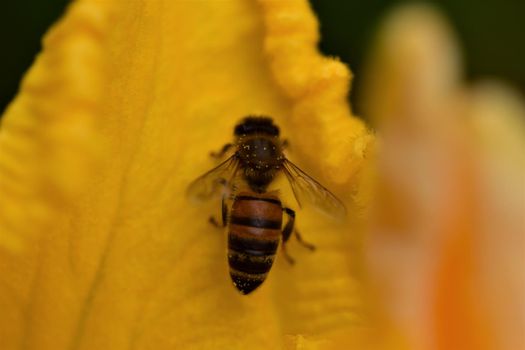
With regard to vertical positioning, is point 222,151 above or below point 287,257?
above

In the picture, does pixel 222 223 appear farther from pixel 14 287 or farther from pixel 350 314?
pixel 14 287

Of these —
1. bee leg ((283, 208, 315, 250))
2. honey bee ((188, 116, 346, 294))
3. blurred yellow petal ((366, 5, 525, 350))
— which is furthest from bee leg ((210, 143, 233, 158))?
blurred yellow petal ((366, 5, 525, 350))

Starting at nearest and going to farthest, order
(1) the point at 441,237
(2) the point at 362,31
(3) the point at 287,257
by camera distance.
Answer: (1) the point at 441,237
(3) the point at 287,257
(2) the point at 362,31

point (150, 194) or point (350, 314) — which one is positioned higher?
point (150, 194)

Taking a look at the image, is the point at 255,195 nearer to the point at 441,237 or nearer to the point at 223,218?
the point at 223,218

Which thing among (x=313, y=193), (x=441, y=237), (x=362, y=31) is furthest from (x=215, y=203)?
(x=362, y=31)

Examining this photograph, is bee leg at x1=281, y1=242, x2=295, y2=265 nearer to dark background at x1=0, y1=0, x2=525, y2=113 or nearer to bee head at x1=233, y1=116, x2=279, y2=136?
bee head at x1=233, y1=116, x2=279, y2=136

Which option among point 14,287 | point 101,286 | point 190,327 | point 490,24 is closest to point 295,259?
point 190,327

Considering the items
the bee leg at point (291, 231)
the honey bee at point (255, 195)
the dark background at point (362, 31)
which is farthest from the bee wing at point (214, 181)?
the dark background at point (362, 31)
